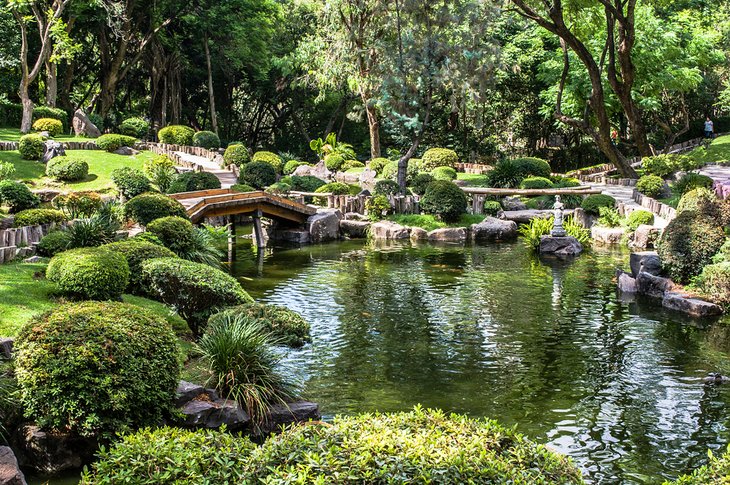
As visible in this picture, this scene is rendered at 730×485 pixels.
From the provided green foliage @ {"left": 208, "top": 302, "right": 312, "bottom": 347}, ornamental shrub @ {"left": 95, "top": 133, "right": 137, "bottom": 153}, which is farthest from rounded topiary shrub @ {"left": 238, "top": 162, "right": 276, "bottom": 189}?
green foliage @ {"left": 208, "top": 302, "right": 312, "bottom": 347}

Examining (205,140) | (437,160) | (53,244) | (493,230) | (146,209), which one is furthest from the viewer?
(205,140)

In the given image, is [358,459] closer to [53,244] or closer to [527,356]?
[527,356]

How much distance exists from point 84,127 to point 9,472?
1528 inches

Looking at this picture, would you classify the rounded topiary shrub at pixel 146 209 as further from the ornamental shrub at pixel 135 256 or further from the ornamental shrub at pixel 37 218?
the ornamental shrub at pixel 135 256

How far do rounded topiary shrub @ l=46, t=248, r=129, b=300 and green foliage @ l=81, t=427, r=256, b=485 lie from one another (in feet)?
23.8

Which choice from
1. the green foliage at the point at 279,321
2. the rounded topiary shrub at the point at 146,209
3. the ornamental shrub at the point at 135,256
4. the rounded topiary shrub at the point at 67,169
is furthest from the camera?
the rounded topiary shrub at the point at 67,169

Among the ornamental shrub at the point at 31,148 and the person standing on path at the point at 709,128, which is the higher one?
the person standing on path at the point at 709,128

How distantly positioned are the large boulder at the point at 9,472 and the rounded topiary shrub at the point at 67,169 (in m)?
26.9

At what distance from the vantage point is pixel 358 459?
6855mm

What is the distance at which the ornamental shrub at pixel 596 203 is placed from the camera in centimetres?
3366

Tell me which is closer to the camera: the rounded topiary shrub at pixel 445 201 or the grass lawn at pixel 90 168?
the grass lawn at pixel 90 168

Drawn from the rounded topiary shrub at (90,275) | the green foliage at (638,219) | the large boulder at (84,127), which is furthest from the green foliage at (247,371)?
the large boulder at (84,127)

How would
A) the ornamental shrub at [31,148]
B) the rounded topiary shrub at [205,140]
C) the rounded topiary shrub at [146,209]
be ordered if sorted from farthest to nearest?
the rounded topiary shrub at [205,140]
the ornamental shrub at [31,148]
the rounded topiary shrub at [146,209]

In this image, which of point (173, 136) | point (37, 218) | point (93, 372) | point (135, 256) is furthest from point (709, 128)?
point (93, 372)
